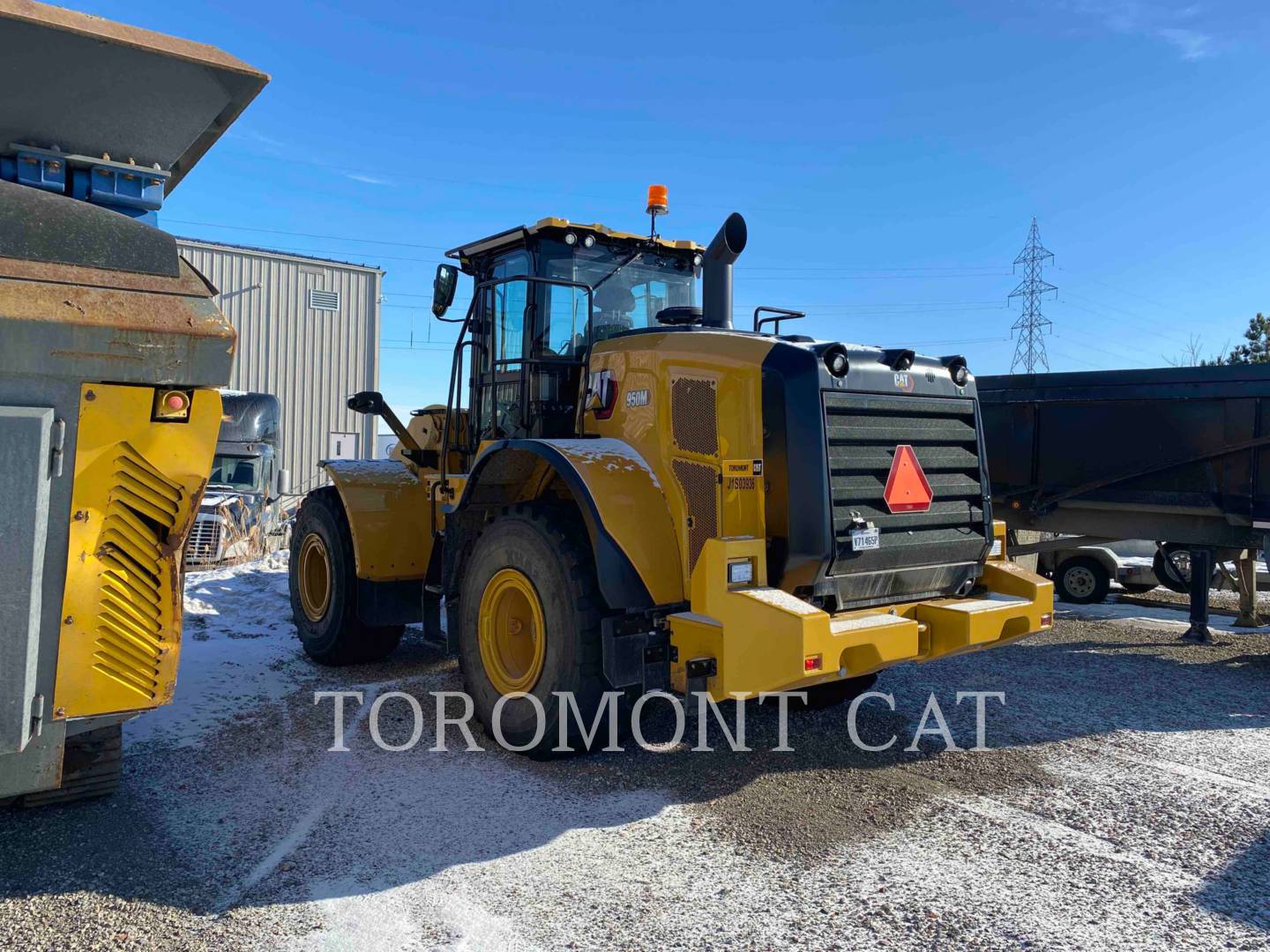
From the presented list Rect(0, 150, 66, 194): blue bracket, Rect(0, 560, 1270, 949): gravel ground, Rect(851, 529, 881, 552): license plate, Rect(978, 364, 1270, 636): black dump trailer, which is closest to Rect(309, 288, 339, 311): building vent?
Rect(978, 364, 1270, 636): black dump trailer

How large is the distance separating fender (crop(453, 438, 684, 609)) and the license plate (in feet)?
2.83

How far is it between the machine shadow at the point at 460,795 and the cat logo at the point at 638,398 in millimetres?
1910

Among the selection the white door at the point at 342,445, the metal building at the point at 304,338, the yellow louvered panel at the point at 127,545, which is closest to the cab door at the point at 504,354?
the yellow louvered panel at the point at 127,545

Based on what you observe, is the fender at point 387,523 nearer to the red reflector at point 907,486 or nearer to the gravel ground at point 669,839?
the gravel ground at point 669,839

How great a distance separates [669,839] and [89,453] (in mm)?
2737

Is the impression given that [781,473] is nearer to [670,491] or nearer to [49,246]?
[670,491]

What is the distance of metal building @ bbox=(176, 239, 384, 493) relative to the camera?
68.4 ft

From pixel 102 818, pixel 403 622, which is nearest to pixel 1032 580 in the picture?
pixel 403 622

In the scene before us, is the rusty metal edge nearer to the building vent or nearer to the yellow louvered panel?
the yellow louvered panel

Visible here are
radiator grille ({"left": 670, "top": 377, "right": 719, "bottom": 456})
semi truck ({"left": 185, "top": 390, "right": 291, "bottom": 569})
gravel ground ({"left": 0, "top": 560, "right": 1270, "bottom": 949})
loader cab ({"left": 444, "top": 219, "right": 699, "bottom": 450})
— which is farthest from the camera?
semi truck ({"left": 185, "top": 390, "right": 291, "bottom": 569})

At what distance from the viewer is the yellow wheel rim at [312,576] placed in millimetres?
7398

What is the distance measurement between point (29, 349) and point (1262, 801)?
220 inches

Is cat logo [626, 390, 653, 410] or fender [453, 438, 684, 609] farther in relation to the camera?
cat logo [626, 390, 653, 410]

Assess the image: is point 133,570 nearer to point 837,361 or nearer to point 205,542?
point 837,361
